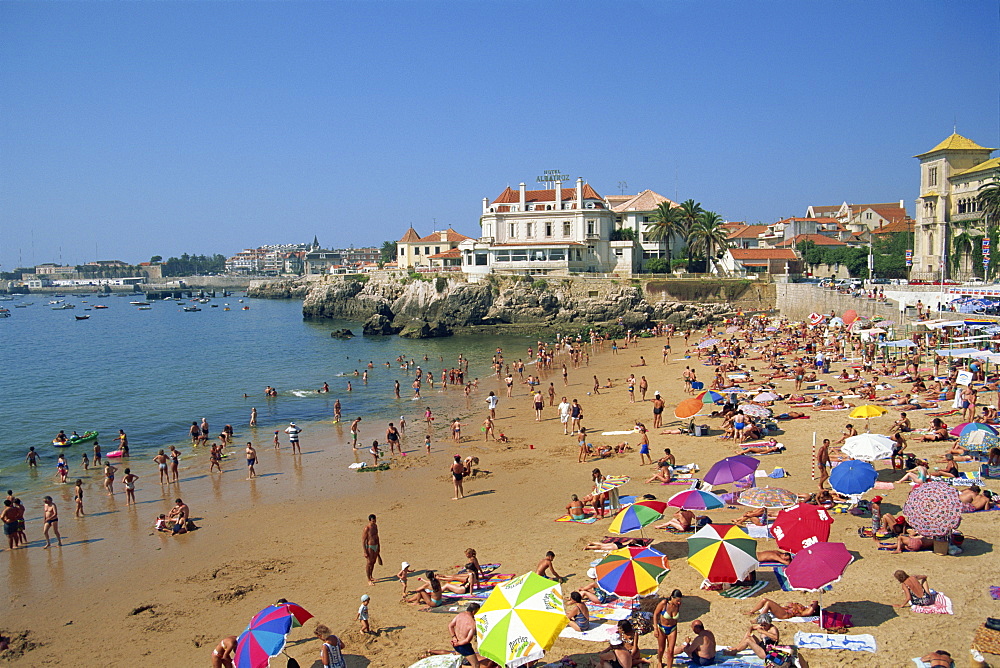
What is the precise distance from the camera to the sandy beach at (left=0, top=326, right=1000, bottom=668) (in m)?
9.70

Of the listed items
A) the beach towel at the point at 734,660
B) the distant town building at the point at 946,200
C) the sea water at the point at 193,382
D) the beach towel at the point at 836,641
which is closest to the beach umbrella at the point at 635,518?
the beach towel at the point at 734,660

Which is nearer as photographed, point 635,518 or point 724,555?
point 724,555

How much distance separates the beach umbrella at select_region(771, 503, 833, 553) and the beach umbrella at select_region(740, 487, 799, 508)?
2023 millimetres

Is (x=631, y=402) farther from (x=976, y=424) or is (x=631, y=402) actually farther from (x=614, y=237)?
(x=614, y=237)

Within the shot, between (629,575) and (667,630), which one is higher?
(629,575)

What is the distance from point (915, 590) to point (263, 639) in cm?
860

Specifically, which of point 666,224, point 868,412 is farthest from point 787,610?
point 666,224

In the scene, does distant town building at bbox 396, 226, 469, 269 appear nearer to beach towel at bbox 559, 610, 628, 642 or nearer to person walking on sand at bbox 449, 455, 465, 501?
person walking on sand at bbox 449, 455, 465, 501

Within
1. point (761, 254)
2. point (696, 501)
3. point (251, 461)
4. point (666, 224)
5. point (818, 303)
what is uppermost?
point (666, 224)

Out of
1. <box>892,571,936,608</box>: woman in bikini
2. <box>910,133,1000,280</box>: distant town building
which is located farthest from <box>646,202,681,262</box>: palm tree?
<box>892,571,936,608</box>: woman in bikini

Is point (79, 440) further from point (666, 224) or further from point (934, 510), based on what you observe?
point (666, 224)

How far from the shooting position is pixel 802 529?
1044 cm

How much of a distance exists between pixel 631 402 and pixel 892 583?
17574mm

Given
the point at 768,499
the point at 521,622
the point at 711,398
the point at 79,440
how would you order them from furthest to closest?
the point at 79,440
the point at 711,398
the point at 768,499
the point at 521,622
